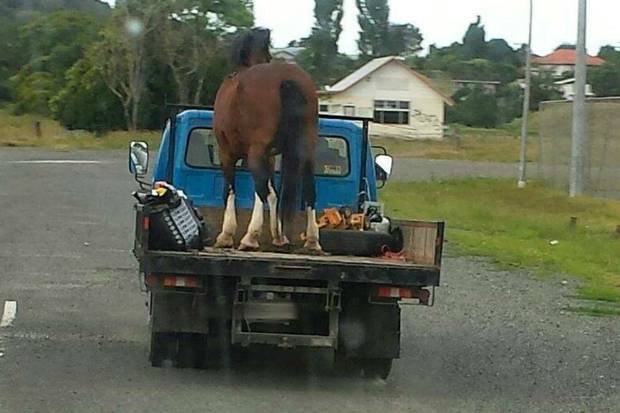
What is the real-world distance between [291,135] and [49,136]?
5451cm

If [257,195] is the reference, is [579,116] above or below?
above

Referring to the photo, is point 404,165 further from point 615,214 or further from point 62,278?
point 62,278

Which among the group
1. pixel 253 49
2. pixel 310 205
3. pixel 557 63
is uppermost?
pixel 557 63

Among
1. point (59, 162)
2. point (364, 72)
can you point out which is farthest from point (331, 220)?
point (364, 72)

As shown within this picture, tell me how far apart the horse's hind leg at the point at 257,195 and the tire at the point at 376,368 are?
48.1 inches

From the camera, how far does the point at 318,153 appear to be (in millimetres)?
11922

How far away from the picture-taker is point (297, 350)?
11508 mm

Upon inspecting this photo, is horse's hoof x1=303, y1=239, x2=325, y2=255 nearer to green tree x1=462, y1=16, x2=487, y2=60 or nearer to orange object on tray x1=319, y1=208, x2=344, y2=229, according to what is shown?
orange object on tray x1=319, y1=208, x2=344, y2=229

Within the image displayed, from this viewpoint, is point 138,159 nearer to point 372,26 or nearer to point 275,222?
point 275,222

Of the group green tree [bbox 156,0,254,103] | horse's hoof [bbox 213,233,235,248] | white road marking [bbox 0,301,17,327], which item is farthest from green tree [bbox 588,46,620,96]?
horse's hoof [bbox 213,233,235,248]

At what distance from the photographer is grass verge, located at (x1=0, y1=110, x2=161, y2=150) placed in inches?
2338

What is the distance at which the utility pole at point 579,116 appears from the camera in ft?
103

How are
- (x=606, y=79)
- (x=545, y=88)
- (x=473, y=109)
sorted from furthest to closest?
(x=545, y=88) < (x=473, y=109) < (x=606, y=79)

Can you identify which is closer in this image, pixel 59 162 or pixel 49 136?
pixel 59 162
